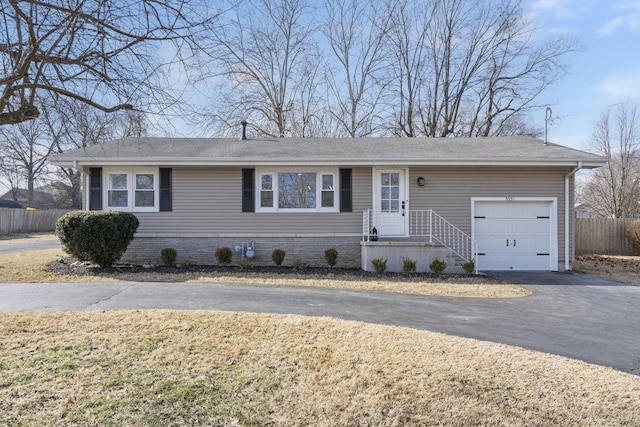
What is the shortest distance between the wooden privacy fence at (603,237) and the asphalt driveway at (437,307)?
997 centimetres

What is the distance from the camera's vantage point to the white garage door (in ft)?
38.0

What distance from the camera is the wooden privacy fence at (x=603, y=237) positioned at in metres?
17.2

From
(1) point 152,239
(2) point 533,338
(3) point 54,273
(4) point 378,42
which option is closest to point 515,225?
(2) point 533,338

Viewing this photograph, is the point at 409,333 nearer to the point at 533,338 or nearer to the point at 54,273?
the point at 533,338

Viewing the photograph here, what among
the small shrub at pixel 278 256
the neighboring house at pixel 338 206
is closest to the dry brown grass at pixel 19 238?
the neighboring house at pixel 338 206

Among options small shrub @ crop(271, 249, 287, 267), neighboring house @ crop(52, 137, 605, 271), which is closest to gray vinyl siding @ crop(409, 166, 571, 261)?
neighboring house @ crop(52, 137, 605, 271)

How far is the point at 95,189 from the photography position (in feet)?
37.5

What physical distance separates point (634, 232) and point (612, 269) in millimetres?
6146

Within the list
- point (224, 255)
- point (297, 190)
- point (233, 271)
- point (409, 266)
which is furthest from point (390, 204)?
point (224, 255)

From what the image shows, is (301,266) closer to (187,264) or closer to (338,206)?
(338,206)

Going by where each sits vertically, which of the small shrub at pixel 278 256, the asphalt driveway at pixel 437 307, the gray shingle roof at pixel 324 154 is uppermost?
the gray shingle roof at pixel 324 154

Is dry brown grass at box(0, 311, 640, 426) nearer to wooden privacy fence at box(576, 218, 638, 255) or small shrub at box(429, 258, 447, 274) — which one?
small shrub at box(429, 258, 447, 274)

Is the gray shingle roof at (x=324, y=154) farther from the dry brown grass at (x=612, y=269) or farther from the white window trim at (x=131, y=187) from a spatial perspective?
the dry brown grass at (x=612, y=269)

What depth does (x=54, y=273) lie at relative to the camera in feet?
31.1
